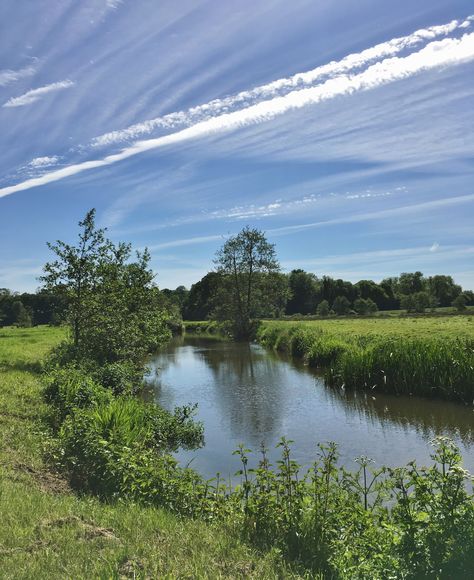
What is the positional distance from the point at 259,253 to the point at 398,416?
40.6 m

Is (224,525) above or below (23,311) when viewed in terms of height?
below

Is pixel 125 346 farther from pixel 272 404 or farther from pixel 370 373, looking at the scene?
pixel 370 373

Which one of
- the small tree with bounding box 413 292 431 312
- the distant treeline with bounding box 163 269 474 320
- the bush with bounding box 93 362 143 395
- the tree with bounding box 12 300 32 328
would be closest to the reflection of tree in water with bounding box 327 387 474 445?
the bush with bounding box 93 362 143 395

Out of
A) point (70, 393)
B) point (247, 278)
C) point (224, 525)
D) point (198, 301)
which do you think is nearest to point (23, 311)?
point (198, 301)

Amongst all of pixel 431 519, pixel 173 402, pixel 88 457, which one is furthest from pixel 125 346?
pixel 431 519

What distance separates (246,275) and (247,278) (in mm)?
369

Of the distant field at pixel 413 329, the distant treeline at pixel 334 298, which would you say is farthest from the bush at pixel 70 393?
the distant treeline at pixel 334 298

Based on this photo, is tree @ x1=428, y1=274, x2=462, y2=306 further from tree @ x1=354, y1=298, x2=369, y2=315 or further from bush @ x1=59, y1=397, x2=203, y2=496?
bush @ x1=59, y1=397, x2=203, y2=496

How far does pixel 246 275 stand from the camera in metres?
53.6

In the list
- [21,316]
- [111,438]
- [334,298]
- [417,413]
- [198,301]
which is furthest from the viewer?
[334,298]

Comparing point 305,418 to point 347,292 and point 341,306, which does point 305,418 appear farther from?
point 347,292

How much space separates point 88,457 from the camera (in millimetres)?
7887

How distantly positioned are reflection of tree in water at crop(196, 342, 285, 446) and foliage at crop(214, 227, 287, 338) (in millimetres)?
20354

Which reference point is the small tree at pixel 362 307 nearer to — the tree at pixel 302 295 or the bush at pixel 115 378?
the tree at pixel 302 295
